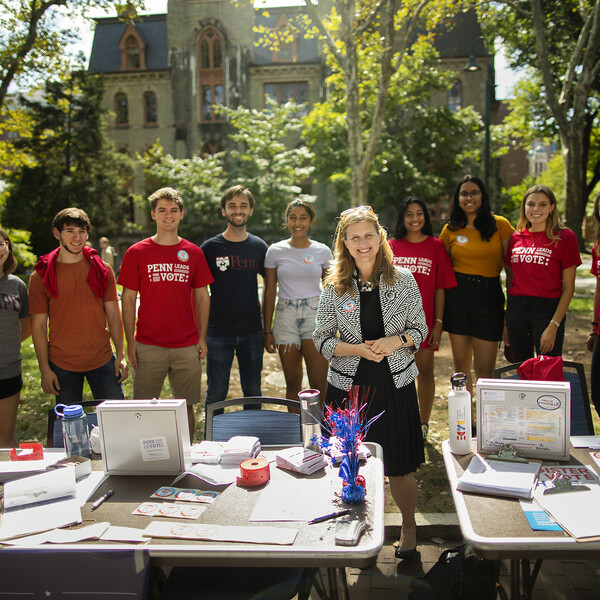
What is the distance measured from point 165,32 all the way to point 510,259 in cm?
3646

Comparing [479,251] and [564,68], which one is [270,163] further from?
[479,251]

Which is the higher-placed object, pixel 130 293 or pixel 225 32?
pixel 225 32

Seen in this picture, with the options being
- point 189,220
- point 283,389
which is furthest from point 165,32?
point 283,389

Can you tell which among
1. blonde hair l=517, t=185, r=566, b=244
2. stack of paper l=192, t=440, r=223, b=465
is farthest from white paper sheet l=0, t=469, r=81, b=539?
blonde hair l=517, t=185, r=566, b=244

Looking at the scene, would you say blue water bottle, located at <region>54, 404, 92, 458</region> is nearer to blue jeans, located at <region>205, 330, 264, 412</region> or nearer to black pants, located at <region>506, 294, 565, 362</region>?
blue jeans, located at <region>205, 330, 264, 412</region>

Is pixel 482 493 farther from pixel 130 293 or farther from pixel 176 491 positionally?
pixel 130 293

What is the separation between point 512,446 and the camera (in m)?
2.60

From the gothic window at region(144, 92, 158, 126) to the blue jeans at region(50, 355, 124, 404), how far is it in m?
32.7

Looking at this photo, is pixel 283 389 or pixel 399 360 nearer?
pixel 399 360

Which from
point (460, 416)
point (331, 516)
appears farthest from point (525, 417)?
point (331, 516)

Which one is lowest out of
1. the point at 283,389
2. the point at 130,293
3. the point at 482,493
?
the point at 283,389

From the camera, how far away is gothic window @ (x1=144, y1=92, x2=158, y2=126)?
33.6m

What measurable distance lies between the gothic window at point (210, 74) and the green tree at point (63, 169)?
6.80m

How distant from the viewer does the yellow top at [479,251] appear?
4512 millimetres
